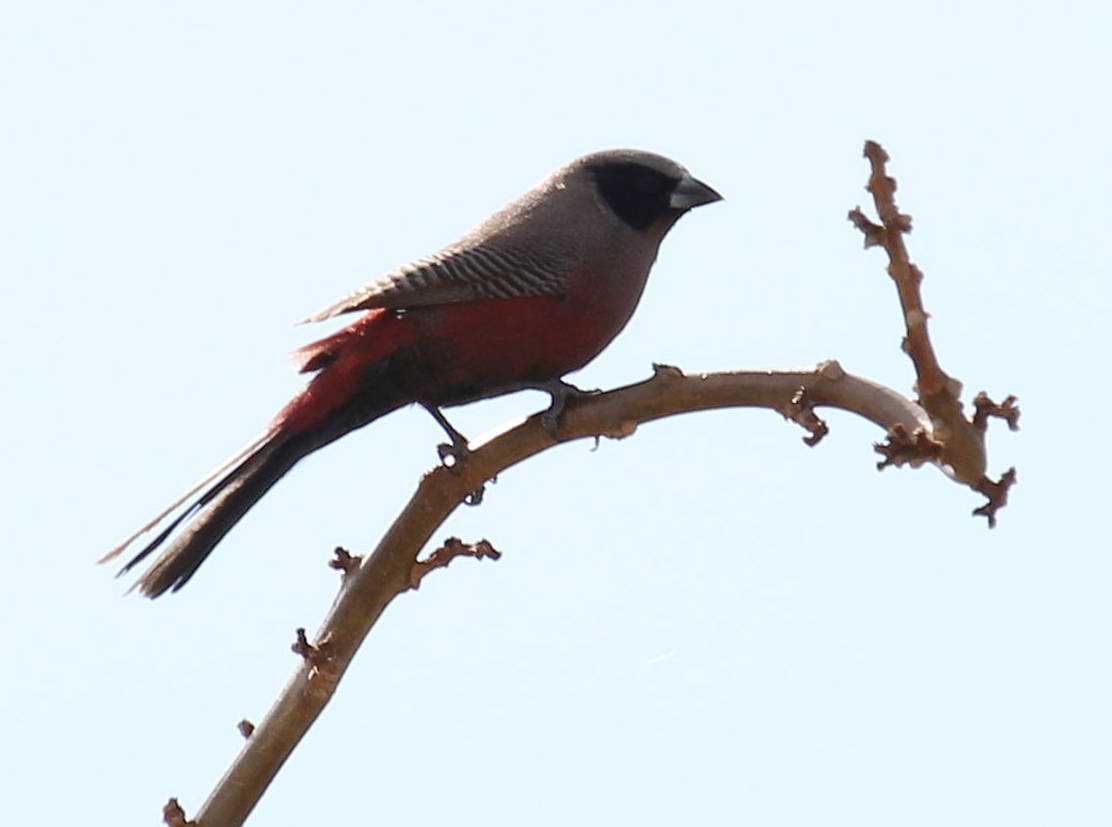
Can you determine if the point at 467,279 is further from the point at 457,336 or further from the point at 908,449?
the point at 908,449

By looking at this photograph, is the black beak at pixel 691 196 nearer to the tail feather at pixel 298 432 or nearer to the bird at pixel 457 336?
the bird at pixel 457 336

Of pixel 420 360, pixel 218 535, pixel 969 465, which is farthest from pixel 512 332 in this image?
pixel 969 465

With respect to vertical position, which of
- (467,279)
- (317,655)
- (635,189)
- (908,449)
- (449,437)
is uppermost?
(635,189)

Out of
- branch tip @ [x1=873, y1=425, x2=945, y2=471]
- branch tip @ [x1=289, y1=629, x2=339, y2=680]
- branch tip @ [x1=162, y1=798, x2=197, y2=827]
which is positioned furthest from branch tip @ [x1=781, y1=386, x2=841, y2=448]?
branch tip @ [x1=162, y1=798, x2=197, y2=827]

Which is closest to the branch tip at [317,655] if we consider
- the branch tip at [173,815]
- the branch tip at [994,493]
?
the branch tip at [173,815]

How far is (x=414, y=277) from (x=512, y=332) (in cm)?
32

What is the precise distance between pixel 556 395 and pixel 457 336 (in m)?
0.50

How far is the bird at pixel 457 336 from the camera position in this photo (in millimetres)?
→ 4484

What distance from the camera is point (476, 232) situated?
5.27 meters

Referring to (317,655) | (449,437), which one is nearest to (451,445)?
(449,437)

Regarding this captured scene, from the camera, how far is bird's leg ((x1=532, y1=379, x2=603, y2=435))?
3719 millimetres

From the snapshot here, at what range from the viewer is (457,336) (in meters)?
4.82

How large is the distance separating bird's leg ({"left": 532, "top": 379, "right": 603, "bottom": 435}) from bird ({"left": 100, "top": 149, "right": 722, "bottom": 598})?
0.01 meters

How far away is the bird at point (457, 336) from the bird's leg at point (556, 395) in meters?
0.01
